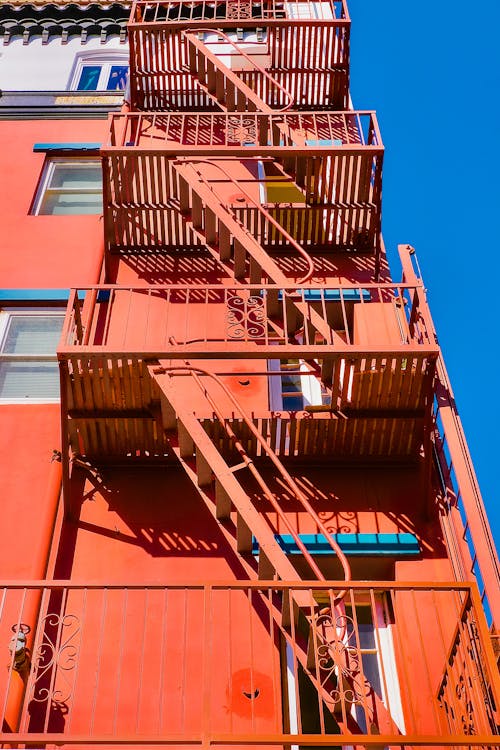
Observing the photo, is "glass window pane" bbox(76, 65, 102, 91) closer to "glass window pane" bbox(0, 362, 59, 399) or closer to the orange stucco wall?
the orange stucco wall

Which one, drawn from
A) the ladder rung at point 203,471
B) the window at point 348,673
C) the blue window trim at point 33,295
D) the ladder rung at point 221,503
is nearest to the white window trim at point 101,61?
the blue window trim at point 33,295

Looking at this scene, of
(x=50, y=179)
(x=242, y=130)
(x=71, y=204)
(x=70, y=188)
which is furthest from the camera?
(x=50, y=179)

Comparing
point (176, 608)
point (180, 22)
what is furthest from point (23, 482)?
point (180, 22)

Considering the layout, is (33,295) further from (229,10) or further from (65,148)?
(229,10)

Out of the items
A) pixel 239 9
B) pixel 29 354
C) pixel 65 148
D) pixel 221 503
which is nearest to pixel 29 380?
pixel 29 354

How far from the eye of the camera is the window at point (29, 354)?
36.6ft

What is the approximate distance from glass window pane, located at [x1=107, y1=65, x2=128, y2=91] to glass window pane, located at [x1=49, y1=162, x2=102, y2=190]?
366 cm

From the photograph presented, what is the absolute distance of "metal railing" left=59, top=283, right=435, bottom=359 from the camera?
934cm

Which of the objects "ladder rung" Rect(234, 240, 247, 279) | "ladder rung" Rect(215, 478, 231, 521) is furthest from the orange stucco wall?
"ladder rung" Rect(215, 478, 231, 521)

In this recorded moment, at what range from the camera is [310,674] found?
709 centimetres

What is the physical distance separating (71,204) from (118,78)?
5950 mm

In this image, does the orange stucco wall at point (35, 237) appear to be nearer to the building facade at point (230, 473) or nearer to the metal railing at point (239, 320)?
the building facade at point (230, 473)

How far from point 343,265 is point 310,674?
722cm

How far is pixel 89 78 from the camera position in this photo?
19094 millimetres
